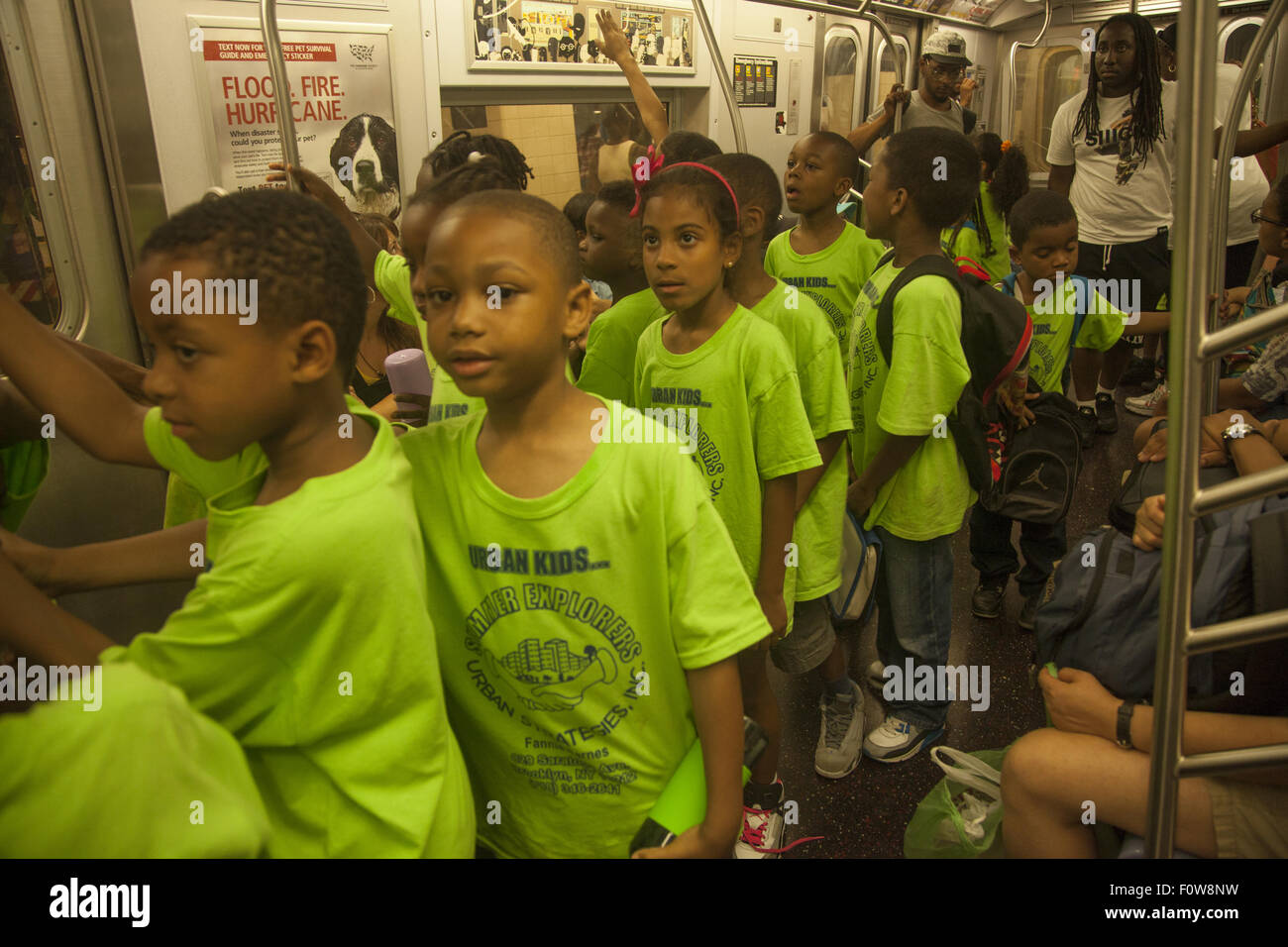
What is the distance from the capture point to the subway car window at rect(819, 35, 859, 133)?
20.2 ft

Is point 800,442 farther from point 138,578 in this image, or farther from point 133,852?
point 133,852

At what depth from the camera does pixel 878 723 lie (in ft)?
8.60

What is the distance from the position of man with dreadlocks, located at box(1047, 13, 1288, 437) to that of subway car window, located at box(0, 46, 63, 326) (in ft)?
14.9

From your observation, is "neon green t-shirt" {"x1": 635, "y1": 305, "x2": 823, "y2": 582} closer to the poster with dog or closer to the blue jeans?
the blue jeans

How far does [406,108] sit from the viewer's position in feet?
11.2

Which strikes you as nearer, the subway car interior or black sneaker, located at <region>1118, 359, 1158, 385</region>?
the subway car interior

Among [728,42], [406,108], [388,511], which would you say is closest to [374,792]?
[388,511]

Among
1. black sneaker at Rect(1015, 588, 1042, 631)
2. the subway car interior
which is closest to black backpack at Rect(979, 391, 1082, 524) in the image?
the subway car interior

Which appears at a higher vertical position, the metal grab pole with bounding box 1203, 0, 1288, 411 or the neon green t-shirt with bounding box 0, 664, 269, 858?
the metal grab pole with bounding box 1203, 0, 1288, 411

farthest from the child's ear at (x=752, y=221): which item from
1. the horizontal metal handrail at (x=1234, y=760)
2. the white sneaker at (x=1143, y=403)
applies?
the white sneaker at (x=1143, y=403)

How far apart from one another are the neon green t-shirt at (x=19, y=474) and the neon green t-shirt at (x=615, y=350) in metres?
1.13

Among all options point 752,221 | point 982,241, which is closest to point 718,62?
point 752,221

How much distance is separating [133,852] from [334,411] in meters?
0.47
